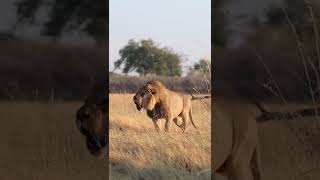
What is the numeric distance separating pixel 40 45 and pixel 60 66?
21 centimetres

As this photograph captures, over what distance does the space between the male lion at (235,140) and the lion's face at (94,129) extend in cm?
84

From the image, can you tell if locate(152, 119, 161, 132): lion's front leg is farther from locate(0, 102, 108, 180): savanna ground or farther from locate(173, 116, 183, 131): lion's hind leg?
locate(0, 102, 108, 180): savanna ground

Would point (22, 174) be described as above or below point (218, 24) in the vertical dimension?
below

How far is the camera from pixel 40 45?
4.21 meters

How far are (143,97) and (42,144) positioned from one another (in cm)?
84

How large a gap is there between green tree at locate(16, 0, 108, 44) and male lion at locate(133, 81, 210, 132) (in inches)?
19.7

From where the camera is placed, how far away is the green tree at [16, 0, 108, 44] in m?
4.20

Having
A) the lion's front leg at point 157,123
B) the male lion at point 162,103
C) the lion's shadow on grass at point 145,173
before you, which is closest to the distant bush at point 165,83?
the male lion at point 162,103

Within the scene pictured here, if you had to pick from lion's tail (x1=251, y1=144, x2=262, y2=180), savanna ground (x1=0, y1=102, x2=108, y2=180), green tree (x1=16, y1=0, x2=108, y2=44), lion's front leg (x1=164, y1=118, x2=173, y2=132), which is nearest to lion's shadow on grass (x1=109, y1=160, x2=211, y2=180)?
savanna ground (x1=0, y1=102, x2=108, y2=180)

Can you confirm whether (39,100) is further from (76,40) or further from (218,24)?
(218,24)

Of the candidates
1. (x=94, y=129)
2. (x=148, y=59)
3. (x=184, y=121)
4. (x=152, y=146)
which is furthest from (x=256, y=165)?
(x=94, y=129)

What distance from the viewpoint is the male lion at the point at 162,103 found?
4258 millimetres

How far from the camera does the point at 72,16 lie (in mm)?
4215

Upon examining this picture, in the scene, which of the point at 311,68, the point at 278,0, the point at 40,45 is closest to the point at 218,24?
the point at 278,0
